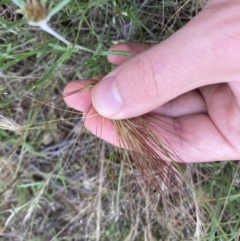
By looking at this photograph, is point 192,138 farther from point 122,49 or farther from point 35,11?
point 35,11

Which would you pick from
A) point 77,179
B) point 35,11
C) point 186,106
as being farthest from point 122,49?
point 35,11

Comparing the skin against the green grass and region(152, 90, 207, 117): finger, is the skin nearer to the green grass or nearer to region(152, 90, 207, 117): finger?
region(152, 90, 207, 117): finger

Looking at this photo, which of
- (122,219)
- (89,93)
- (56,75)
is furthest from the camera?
(122,219)

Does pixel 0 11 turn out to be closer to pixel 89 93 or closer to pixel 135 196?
pixel 89 93

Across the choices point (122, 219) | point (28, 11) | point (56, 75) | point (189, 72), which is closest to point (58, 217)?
point (122, 219)

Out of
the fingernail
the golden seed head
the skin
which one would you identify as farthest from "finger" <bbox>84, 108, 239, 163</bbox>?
the golden seed head
